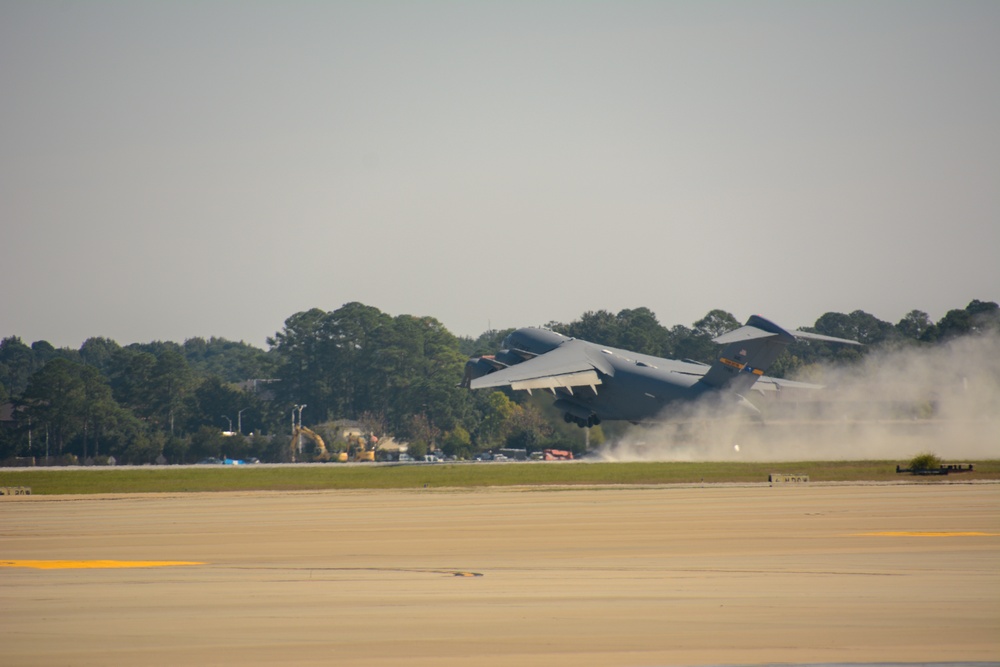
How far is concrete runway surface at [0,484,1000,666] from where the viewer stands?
12.3 m

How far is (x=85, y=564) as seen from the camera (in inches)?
837

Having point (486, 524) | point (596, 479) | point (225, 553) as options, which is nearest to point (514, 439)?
point (596, 479)

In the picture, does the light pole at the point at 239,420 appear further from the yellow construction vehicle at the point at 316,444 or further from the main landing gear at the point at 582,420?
the main landing gear at the point at 582,420

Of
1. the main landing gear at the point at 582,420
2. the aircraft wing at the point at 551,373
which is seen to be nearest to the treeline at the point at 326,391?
the main landing gear at the point at 582,420

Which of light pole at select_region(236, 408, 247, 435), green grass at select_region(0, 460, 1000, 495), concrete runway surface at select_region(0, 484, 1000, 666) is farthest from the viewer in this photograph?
light pole at select_region(236, 408, 247, 435)

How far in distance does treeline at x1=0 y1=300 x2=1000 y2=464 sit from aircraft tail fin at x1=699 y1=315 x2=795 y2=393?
88.3 feet

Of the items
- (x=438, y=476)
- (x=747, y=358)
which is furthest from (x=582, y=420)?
(x=438, y=476)

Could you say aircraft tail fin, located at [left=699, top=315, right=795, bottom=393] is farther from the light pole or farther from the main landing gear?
the light pole

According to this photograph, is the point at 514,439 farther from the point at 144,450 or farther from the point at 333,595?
the point at 333,595

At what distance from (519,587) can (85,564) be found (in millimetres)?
9723

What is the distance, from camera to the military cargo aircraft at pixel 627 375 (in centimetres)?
5941

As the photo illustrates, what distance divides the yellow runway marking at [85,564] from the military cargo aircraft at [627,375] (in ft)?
118

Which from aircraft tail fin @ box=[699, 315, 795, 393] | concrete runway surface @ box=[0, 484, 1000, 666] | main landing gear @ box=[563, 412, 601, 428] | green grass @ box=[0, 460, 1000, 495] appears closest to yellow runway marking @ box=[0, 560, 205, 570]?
concrete runway surface @ box=[0, 484, 1000, 666]

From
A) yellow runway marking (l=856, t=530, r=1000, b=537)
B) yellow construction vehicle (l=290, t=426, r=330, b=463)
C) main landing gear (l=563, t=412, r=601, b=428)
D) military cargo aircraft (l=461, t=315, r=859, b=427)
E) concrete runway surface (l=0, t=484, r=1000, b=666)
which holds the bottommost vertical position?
concrete runway surface (l=0, t=484, r=1000, b=666)
